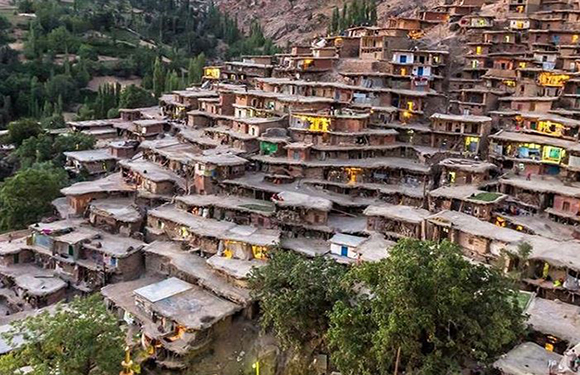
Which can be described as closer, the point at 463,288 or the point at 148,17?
the point at 463,288

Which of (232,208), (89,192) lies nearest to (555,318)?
(232,208)

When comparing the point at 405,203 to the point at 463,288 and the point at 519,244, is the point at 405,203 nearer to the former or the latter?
the point at 519,244

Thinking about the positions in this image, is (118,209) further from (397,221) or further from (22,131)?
(22,131)

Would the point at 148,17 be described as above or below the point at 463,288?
above

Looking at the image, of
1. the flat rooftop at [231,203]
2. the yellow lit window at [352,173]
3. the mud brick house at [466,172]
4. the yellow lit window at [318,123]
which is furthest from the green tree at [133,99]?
the mud brick house at [466,172]

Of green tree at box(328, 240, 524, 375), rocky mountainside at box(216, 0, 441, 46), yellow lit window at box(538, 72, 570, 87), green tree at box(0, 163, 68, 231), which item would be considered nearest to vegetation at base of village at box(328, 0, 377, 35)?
→ rocky mountainside at box(216, 0, 441, 46)

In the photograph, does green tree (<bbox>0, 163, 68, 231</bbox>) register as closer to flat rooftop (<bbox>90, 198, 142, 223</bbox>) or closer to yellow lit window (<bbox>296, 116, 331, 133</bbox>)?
flat rooftop (<bbox>90, 198, 142, 223</bbox>)

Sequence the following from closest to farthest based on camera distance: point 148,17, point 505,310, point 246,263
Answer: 1. point 505,310
2. point 246,263
3. point 148,17

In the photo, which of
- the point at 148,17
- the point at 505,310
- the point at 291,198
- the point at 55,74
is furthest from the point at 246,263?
the point at 148,17
